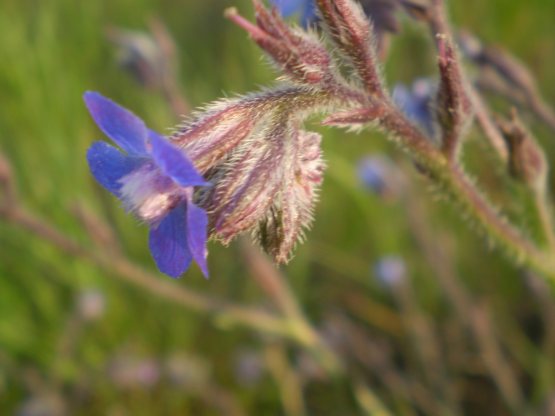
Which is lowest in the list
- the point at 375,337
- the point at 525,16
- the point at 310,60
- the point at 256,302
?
the point at 375,337

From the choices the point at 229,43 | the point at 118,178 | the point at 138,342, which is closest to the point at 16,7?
the point at 229,43

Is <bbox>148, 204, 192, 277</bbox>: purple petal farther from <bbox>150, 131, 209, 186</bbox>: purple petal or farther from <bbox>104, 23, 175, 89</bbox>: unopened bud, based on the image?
<bbox>104, 23, 175, 89</bbox>: unopened bud

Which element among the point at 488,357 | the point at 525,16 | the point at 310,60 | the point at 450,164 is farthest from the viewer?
the point at 525,16

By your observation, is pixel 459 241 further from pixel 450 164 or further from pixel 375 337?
pixel 450 164

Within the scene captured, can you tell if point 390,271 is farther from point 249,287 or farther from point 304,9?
point 304,9

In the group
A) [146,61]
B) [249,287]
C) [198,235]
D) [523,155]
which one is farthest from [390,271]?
[198,235]

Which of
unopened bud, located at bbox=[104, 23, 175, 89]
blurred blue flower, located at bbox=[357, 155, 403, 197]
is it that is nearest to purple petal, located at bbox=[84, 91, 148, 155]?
unopened bud, located at bbox=[104, 23, 175, 89]
